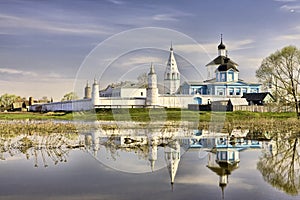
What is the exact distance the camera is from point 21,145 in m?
19.9

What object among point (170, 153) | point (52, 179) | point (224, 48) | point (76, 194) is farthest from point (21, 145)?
point (224, 48)

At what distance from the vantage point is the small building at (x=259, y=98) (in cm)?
7069

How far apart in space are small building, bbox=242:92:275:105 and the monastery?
3.88 ft

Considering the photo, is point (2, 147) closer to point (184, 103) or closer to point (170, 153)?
point (170, 153)

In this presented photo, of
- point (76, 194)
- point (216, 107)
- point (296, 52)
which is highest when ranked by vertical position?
point (296, 52)

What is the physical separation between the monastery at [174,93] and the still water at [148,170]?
16.7 metres

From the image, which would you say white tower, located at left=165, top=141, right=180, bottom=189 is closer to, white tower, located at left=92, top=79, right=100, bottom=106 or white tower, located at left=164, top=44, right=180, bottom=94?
white tower, located at left=164, top=44, right=180, bottom=94

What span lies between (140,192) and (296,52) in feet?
143

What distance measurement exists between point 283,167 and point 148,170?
15.1 feet

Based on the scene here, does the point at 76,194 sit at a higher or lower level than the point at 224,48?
lower

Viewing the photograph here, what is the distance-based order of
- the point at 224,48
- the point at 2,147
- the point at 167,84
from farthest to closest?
the point at 224,48 → the point at 167,84 → the point at 2,147

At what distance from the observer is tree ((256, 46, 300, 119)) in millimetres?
49938

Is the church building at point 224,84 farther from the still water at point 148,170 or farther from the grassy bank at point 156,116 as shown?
the still water at point 148,170

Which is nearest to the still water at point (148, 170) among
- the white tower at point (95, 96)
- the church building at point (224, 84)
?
the white tower at point (95, 96)
